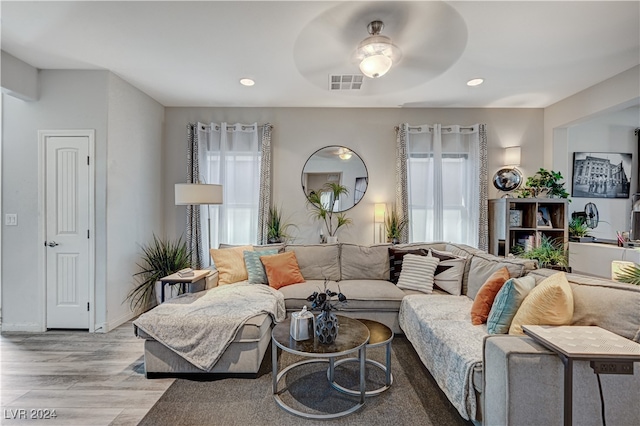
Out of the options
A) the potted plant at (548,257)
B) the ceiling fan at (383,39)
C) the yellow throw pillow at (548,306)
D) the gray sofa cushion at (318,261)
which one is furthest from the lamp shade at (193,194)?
the potted plant at (548,257)

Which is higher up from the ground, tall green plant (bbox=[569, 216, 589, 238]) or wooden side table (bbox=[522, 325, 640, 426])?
tall green plant (bbox=[569, 216, 589, 238])

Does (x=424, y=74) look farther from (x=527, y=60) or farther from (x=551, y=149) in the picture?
(x=551, y=149)

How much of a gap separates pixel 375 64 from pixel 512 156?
292 cm

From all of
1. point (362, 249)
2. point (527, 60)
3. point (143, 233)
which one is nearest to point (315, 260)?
point (362, 249)

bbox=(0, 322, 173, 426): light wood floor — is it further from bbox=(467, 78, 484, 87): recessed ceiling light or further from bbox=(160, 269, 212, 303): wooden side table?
bbox=(467, 78, 484, 87): recessed ceiling light

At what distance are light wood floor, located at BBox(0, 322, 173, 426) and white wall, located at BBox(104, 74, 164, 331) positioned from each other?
1.35ft

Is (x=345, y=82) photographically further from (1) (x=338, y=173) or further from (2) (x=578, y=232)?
(2) (x=578, y=232)

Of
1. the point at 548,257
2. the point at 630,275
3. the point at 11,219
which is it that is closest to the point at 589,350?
the point at 630,275

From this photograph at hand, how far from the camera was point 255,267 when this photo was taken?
10.7 ft

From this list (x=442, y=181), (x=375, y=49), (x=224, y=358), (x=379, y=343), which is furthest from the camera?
(x=442, y=181)

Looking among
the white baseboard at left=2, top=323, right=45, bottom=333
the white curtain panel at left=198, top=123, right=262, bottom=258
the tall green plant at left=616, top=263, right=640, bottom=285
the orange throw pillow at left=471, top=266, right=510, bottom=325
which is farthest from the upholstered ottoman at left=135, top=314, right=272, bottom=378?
the tall green plant at left=616, top=263, right=640, bottom=285

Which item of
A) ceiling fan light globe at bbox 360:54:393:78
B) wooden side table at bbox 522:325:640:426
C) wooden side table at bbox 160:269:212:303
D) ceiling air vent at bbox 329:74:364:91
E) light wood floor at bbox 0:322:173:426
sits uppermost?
ceiling air vent at bbox 329:74:364:91

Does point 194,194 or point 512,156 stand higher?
point 512,156

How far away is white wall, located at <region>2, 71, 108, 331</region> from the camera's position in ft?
10.3
